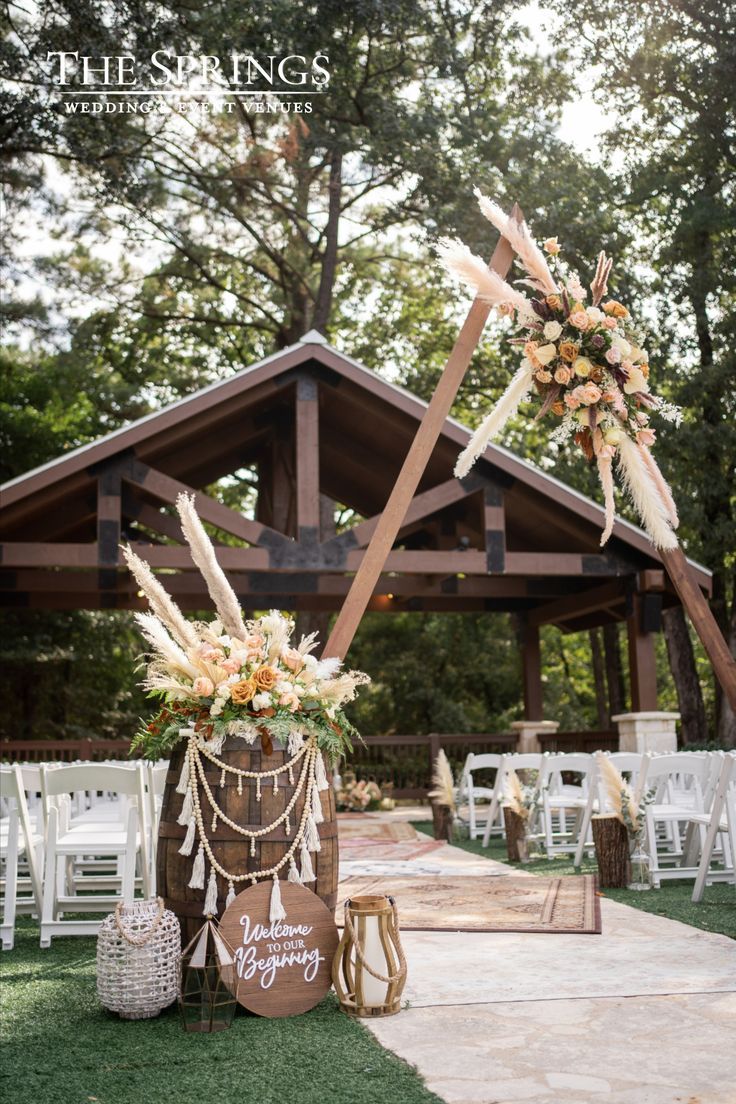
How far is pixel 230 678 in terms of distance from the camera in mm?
4469

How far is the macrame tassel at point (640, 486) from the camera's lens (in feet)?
16.9

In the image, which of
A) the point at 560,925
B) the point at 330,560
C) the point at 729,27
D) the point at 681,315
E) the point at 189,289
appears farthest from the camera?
the point at 189,289

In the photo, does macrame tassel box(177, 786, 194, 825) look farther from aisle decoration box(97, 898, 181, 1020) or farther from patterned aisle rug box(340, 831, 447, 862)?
patterned aisle rug box(340, 831, 447, 862)

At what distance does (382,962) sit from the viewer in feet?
13.9

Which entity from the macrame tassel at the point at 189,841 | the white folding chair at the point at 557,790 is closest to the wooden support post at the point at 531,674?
the white folding chair at the point at 557,790

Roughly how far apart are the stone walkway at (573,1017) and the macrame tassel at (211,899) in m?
0.75

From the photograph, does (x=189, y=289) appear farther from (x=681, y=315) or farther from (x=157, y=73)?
(x=681, y=315)

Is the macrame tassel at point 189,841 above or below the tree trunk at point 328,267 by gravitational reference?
below

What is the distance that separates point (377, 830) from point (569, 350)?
→ 27.2 ft

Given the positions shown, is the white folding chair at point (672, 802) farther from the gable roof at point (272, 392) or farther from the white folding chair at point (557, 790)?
the gable roof at point (272, 392)

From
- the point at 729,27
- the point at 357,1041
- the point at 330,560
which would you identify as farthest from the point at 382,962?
the point at 729,27

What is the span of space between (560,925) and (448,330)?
19620mm

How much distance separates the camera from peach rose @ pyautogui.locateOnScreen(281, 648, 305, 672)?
4.59 m

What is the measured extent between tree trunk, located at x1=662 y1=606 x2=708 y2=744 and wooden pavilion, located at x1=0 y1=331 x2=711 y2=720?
2136 mm
